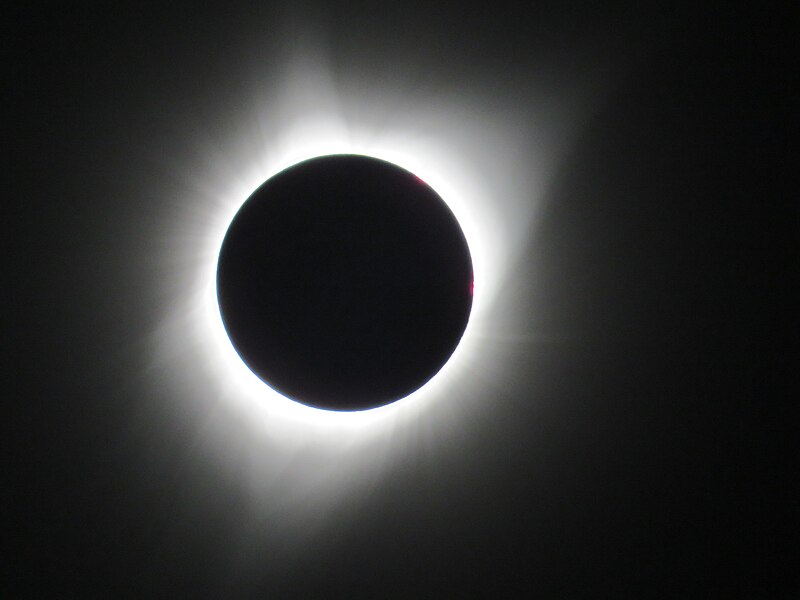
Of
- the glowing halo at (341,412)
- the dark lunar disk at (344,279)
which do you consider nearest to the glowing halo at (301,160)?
the glowing halo at (341,412)

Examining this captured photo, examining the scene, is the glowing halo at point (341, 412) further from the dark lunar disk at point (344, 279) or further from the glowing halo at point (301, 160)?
the dark lunar disk at point (344, 279)

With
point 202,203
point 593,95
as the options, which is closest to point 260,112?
point 202,203

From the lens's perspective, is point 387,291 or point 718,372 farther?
point 718,372

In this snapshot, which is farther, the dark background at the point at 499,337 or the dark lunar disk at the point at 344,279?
the dark background at the point at 499,337

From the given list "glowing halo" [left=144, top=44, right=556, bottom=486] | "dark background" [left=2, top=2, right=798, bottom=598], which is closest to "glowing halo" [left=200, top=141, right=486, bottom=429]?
"glowing halo" [left=144, top=44, right=556, bottom=486]

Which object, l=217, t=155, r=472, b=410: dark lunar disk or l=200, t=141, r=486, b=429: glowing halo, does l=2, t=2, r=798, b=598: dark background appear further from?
l=217, t=155, r=472, b=410: dark lunar disk

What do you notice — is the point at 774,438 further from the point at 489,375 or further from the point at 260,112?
the point at 260,112
